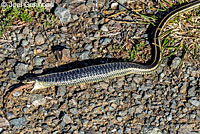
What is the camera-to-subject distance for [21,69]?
5.95 meters

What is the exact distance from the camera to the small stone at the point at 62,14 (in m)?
6.71

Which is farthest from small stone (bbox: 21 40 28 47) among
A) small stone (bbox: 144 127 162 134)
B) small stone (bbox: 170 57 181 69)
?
small stone (bbox: 170 57 181 69)

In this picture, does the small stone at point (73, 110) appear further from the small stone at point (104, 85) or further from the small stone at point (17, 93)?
the small stone at point (17, 93)

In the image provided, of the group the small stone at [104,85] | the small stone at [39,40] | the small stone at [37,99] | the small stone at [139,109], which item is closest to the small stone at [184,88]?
the small stone at [139,109]

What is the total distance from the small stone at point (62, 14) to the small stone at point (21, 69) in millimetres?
1520

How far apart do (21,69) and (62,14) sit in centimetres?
172

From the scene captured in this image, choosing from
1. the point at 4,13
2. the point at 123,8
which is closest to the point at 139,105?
the point at 123,8

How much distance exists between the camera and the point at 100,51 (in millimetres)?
6492

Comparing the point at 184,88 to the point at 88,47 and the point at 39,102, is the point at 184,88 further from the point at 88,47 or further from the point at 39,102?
the point at 39,102

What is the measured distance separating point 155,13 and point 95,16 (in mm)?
1630

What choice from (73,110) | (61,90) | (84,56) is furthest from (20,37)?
(73,110)

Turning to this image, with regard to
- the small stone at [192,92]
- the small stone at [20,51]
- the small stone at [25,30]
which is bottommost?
the small stone at [192,92]

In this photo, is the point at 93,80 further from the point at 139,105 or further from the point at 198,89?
the point at 198,89

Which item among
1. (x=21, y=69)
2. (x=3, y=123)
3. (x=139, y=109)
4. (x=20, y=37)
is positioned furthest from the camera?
(x=20, y=37)
